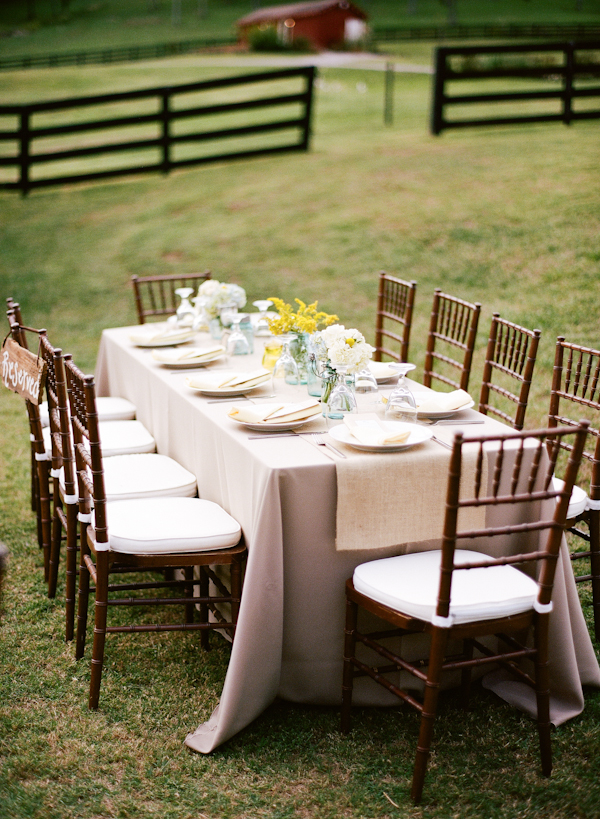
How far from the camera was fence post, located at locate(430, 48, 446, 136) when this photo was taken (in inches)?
432

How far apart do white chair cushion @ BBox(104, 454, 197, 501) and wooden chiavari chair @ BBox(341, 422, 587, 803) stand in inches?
39.7

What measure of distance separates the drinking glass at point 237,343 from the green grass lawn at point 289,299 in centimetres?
147

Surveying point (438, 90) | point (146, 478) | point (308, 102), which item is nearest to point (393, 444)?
point (146, 478)

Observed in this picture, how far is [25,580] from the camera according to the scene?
13.6 ft

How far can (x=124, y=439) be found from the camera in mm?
4230

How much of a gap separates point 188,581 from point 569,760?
1.53 m

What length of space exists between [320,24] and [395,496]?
36.6 meters

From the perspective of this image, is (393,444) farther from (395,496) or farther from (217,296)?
(217,296)

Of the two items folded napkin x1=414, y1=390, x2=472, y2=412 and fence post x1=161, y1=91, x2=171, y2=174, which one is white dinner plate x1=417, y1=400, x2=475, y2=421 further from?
fence post x1=161, y1=91, x2=171, y2=174

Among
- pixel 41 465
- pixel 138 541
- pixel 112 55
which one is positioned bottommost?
pixel 41 465

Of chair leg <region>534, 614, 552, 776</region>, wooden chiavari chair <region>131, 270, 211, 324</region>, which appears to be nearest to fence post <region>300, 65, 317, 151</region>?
wooden chiavari chair <region>131, 270, 211, 324</region>

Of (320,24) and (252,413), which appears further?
(320,24)

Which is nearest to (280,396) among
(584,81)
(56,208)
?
(56,208)

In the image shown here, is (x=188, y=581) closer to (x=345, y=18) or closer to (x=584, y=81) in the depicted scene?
(x=584, y=81)
